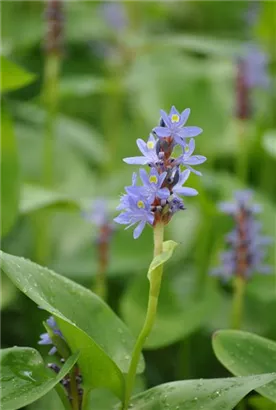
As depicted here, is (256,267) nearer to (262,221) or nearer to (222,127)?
(262,221)

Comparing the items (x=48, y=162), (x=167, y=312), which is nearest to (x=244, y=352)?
(x=167, y=312)

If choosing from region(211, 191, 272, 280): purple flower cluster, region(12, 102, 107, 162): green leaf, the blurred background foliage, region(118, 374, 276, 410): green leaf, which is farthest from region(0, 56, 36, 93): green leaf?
region(12, 102, 107, 162): green leaf

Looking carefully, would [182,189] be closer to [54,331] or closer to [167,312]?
[54,331]

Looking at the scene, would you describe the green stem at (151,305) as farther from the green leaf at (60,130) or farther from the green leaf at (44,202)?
the green leaf at (60,130)

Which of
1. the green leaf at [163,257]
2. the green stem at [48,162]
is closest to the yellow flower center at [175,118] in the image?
the green leaf at [163,257]

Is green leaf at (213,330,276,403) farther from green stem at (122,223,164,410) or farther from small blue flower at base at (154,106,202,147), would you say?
small blue flower at base at (154,106,202,147)
